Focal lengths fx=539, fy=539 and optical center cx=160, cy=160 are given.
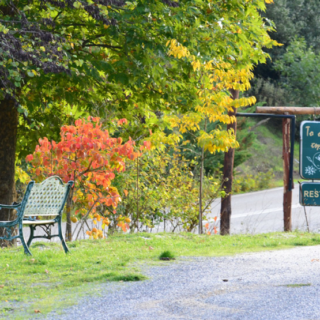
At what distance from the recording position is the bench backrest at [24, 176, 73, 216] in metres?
6.79

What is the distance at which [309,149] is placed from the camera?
32.8 feet

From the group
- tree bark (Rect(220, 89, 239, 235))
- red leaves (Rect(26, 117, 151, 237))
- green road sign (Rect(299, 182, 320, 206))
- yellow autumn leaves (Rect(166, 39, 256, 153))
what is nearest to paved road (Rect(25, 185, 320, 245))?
tree bark (Rect(220, 89, 239, 235))

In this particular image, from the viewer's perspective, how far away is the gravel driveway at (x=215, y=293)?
13.0ft

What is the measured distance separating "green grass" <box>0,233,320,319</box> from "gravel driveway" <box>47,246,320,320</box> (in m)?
0.24

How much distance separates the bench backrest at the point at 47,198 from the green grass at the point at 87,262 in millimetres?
523

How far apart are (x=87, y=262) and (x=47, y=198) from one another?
114 centimetres

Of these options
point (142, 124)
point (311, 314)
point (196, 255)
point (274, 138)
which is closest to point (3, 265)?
point (196, 255)

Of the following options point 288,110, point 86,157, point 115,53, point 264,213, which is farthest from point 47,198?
point 264,213

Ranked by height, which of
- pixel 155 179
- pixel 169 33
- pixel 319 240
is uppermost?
pixel 169 33

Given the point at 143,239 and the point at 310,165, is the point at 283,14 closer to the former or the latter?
the point at 310,165

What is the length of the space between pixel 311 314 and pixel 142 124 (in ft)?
22.1

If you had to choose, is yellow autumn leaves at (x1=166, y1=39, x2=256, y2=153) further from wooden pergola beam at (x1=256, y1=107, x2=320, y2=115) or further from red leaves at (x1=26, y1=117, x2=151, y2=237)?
red leaves at (x1=26, y1=117, x2=151, y2=237)

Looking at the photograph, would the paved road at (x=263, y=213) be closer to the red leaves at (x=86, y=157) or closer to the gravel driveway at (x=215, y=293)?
the red leaves at (x=86, y=157)

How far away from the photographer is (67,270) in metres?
5.77
